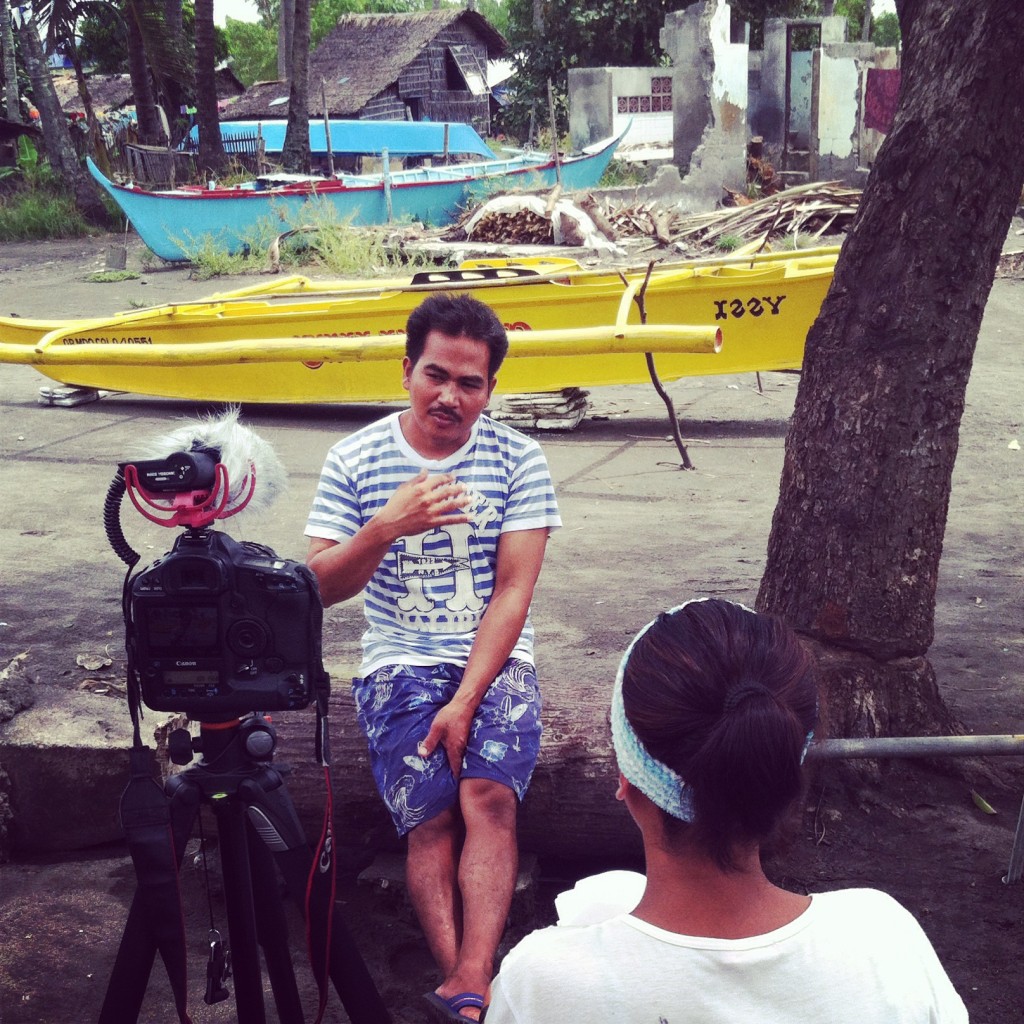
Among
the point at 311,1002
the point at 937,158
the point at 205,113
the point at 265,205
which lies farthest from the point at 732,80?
the point at 311,1002

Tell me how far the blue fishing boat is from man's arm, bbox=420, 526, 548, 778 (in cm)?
1358

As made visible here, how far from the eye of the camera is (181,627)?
6.38ft

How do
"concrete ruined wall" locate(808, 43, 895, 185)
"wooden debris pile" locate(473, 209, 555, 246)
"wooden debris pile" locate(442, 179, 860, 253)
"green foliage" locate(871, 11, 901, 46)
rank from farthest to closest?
"green foliage" locate(871, 11, 901, 46)
"concrete ruined wall" locate(808, 43, 895, 185)
"wooden debris pile" locate(473, 209, 555, 246)
"wooden debris pile" locate(442, 179, 860, 253)

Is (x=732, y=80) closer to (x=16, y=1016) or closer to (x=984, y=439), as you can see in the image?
(x=984, y=439)

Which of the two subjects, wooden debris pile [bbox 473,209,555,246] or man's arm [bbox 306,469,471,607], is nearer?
man's arm [bbox 306,469,471,607]

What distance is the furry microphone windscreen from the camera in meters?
2.00

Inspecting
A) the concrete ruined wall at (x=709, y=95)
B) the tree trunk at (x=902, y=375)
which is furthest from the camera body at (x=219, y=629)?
the concrete ruined wall at (x=709, y=95)

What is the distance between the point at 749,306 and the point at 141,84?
1891cm

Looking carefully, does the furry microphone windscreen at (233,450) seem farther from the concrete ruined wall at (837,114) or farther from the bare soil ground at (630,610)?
the concrete ruined wall at (837,114)

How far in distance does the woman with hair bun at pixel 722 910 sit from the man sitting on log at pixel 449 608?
105cm

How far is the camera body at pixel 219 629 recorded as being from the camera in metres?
1.93

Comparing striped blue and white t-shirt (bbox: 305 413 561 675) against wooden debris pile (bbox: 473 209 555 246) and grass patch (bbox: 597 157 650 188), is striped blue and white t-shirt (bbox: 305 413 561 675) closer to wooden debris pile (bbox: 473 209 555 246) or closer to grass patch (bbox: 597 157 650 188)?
wooden debris pile (bbox: 473 209 555 246)

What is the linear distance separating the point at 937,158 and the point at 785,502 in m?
0.99

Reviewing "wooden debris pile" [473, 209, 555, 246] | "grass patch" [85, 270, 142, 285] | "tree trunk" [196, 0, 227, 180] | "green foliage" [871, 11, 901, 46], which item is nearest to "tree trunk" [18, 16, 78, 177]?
"tree trunk" [196, 0, 227, 180]
